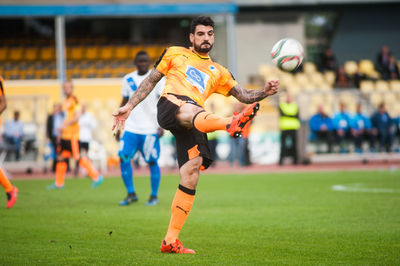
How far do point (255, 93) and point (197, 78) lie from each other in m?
0.65

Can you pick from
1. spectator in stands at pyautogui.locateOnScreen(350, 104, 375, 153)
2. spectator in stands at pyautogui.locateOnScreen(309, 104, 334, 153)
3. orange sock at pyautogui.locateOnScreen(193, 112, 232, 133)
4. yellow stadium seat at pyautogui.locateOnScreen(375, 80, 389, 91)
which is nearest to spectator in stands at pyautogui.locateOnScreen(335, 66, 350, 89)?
yellow stadium seat at pyautogui.locateOnScreen(375, 80, 389, 91)

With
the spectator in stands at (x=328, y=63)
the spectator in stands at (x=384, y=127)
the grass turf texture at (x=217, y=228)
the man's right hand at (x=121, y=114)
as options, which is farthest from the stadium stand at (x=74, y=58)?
the man's right hand at (x=121, y=114)

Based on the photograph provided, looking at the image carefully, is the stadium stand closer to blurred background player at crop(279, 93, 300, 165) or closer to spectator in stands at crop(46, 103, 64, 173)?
spectator in stands at crop(46, 103, 64, 173)

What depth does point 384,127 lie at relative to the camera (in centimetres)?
2200

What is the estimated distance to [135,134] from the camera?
9961 mm

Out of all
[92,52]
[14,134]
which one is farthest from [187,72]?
[92,52]

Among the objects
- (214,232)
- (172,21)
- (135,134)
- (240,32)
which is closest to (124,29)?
(172,21)

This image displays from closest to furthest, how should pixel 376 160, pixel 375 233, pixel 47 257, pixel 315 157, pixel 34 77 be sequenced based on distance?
pixel 47 257, pixel 375 233, pixel 315 157, pixel 376 160, pixel 34 77

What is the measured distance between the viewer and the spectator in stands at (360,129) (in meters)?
22.2

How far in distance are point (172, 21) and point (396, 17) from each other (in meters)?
12.6

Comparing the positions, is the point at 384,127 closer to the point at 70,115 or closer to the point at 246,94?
the point at 70,115

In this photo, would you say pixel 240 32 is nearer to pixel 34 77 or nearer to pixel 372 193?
pixel 34 77

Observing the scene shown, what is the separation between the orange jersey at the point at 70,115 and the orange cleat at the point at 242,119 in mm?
8220

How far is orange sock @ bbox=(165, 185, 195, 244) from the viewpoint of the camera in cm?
561
